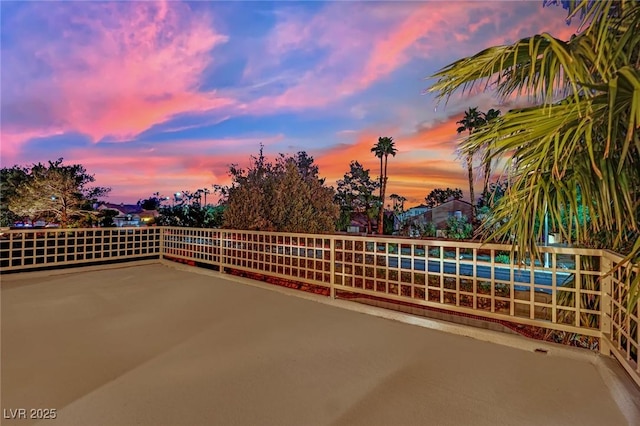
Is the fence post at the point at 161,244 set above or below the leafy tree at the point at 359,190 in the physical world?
below

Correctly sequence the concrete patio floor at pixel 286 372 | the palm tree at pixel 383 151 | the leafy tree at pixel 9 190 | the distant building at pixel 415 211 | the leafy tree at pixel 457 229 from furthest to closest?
the distant building at pixel 415 211 → the palm tree at pixel 383 151 → the leafy tree at pixel 457 229 → the leafy tree at pixel 9 190 → the concrete patio floor at pixel 286 372

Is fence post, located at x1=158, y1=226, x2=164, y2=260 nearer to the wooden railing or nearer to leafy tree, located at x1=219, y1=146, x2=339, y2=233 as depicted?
the wooden railing

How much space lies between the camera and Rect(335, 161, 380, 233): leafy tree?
16078 mm

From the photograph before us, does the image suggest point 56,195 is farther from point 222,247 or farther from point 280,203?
point 280,203

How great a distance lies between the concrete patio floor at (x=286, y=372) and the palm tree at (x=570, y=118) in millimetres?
924

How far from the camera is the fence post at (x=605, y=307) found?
217 centimetres

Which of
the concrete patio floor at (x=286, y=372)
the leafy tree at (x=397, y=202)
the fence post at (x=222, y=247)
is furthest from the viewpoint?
the leafy tree at (x=397, y=202)

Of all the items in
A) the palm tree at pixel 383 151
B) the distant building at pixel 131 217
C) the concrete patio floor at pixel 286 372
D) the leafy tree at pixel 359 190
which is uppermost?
the palm tree at pixel 383 151

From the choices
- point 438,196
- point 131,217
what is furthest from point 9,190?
point 438,196

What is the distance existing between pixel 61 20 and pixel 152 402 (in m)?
5.76

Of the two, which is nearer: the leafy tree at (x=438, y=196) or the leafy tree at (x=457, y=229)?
the leafy tree at (x=457, y=229)

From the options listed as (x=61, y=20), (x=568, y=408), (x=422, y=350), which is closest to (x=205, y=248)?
(x=61, y=20)

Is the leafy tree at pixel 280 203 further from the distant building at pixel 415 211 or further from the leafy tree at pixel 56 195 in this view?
the distant building at pixel 415 211

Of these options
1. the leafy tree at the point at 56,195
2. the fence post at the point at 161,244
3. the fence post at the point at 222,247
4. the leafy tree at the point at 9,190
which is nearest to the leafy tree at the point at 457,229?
the fence post at the point at 222,247
